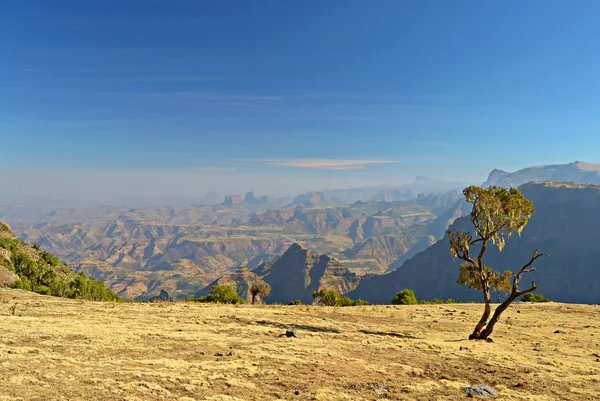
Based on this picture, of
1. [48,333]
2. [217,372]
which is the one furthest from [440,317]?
[48,333]

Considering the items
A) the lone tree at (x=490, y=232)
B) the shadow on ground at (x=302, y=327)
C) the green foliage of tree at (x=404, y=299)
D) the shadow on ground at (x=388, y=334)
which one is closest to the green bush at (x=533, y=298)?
the green foliage of tree at (x=404, y=299)

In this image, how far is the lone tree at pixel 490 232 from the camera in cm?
3097

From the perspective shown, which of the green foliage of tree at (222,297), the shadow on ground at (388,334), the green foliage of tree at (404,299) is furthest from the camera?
the green foliage of tree at (404,299)

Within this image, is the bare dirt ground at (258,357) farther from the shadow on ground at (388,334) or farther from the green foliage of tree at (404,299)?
the green foliage of tree at (404,299)

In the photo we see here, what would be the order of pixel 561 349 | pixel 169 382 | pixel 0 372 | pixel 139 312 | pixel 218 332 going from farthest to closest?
pixel 139 312 → pixel 561 349 → pixel 218 332 → pixel 169 382 → pixel 0 372

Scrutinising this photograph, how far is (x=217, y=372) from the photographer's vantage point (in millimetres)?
17344

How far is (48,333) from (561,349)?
39.2 m

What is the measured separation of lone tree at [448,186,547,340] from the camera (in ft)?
102

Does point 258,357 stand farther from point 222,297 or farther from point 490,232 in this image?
point 222,297

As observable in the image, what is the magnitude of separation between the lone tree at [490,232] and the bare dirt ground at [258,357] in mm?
3889

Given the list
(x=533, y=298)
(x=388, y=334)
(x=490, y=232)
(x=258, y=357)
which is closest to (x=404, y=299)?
(x=533, y=298)

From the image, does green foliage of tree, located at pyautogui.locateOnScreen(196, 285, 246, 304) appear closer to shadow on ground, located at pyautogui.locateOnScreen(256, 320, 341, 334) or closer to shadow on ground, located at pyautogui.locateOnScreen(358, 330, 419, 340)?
shadow on ground, located at pyautogui.locateOnScreen(256, 320, 341, 334)

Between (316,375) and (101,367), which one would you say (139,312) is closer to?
(101,367)

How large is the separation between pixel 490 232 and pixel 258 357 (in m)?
24.6
